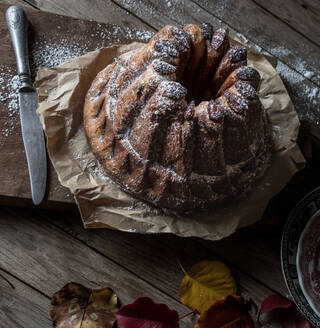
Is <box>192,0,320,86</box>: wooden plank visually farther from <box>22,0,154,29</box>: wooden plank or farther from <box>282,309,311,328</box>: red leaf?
<box>282,309,311,328</box>: red leaf

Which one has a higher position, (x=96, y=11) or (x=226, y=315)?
(x=96, y=11)

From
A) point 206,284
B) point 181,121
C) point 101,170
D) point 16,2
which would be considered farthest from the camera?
point 16,2

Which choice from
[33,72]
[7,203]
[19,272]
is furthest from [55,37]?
[19,272]

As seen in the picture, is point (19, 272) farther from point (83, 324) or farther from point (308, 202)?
point (308, 202)

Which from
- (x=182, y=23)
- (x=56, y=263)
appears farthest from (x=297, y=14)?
(x=56, y=263)

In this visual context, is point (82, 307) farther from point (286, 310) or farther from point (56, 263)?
point (286, 310)

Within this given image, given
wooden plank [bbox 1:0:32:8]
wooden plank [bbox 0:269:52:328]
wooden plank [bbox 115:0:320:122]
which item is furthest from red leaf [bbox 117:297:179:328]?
wooden plank [bbox 1:0:32:8]

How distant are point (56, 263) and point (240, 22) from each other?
107cm

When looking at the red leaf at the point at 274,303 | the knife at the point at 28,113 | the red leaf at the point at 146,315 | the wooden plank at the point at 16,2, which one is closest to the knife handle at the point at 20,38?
the knife at the point at 28,113

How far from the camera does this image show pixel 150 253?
4.99 ft

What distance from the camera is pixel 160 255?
1.52 meters

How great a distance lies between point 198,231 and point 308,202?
0.36 meters

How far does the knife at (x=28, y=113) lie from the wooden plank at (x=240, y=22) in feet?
1.29

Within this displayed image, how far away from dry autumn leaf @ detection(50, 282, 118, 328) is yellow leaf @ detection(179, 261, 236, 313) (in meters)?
0.23
